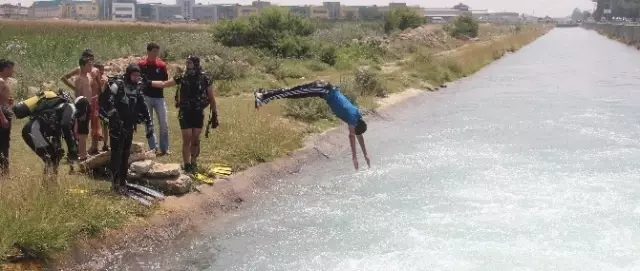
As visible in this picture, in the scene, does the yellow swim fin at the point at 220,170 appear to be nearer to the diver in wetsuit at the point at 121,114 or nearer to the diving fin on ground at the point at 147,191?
the diving fin on ground at the point at 147,191

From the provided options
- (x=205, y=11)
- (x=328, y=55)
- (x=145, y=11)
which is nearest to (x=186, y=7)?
(x=205, y=11)

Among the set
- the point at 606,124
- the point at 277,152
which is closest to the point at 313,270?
the point at 277,152

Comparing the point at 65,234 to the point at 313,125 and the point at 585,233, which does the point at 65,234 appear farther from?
the point at 313,125

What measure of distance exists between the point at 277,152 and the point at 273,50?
20.4m

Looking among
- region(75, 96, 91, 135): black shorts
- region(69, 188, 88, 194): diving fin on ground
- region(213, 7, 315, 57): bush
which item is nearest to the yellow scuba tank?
region(75, 96, 91, 135): black shorts

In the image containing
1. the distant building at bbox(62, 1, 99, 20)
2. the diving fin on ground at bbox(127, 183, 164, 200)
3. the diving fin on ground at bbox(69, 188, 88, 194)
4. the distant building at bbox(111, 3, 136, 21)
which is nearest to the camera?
the diving fin on ground at bbox(69, 188, 88, 194)

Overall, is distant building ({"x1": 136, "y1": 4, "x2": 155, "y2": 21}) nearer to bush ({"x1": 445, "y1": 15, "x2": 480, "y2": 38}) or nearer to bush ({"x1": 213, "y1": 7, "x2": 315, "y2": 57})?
bush ({"x1": 445, "y1": 15, "x2": 480, "y2": 38})

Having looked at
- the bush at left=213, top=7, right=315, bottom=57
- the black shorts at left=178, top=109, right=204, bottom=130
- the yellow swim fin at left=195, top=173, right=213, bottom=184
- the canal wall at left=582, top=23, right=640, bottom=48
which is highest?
the canal wall at left=582, top=23, right=640, bottom=48

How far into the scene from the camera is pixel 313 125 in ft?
55.2

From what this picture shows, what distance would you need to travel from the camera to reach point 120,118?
9.14 metres

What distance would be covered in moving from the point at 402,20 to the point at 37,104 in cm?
6138

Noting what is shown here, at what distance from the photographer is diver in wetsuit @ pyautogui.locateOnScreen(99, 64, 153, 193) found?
360 inches

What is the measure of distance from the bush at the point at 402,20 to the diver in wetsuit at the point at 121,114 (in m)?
58.4

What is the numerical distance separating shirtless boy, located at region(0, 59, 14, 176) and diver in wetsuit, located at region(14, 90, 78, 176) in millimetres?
412
